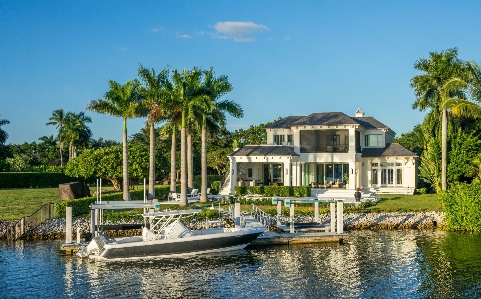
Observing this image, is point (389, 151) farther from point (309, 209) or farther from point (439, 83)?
point (309, 209)

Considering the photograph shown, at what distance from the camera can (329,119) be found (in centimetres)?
5272

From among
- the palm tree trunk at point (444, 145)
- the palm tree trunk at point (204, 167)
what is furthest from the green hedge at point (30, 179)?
the palm tree trunk at point (444, 145)

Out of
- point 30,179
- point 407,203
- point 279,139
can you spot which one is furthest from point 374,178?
point 30,179

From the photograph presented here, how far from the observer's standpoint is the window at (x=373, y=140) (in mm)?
55125

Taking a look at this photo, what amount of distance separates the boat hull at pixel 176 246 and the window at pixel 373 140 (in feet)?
98.5

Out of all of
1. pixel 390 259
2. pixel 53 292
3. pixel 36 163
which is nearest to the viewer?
pixel 53 292

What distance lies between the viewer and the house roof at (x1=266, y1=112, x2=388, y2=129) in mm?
51750

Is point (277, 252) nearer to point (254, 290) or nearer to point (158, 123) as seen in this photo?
point (254, 290)

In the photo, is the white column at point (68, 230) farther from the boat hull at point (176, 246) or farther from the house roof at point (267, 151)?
the house roof at point (267, 151)

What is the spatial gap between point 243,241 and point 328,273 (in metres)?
6.29

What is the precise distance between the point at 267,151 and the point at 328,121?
6038 mm

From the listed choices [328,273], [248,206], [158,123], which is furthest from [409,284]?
[158,123]

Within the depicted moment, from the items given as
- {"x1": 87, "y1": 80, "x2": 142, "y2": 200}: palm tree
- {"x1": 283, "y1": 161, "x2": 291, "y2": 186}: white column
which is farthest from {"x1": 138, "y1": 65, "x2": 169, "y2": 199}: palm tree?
{"x1": 283, "y1": 161, "x2": 291, "y2": 186}: white column

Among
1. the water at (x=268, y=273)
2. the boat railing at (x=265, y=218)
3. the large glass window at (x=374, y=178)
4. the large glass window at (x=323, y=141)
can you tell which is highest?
the large glass window at (x=323, y=141)
